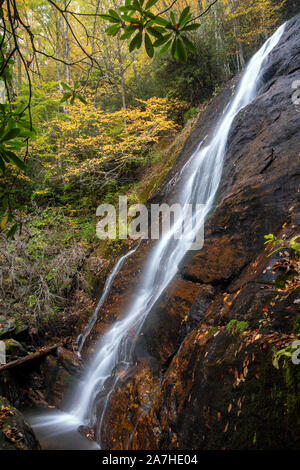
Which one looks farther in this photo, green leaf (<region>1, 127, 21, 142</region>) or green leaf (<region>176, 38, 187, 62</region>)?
green leaf (<region>176, 38, 187, 62</region>)

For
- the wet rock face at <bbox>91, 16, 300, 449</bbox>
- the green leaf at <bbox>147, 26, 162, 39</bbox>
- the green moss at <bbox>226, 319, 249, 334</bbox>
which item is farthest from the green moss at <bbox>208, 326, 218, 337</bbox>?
the green leaf at <bbox>147, 26, 162, 39</bbox>

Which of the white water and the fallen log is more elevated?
the white water

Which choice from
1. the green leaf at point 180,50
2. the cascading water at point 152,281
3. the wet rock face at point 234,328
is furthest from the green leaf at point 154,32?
the cascading water at point 152,281

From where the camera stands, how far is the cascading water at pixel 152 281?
4707 mm

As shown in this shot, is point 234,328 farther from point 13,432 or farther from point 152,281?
point 152,281

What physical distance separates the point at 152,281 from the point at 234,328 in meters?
3.13

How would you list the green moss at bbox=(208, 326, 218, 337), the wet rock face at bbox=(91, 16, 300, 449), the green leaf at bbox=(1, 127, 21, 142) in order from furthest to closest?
1. the green moss at bbox=(208, 326, 218, 337)
2. the wet rock face at bbox=(91, 16, 300, 449)
3. the green leaf at bbox=(1, 127, 21, 142)

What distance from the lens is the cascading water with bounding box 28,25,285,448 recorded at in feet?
15.4

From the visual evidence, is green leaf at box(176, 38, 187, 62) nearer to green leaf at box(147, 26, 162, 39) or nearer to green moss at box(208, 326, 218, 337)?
green leaf at box(147, 26, 162, 39)

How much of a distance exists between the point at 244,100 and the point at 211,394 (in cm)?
716

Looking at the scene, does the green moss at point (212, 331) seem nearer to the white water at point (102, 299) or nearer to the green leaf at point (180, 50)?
the green leaf at point (180, 50)

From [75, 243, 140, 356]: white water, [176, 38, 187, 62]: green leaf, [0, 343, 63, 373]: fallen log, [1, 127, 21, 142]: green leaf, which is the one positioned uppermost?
[176, 38, 187, 62]: green leaf

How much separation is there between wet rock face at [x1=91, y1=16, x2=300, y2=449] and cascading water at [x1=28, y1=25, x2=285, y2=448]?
0.40 meters

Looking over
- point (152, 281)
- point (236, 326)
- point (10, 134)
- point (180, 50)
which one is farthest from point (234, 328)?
point (152, 281)
